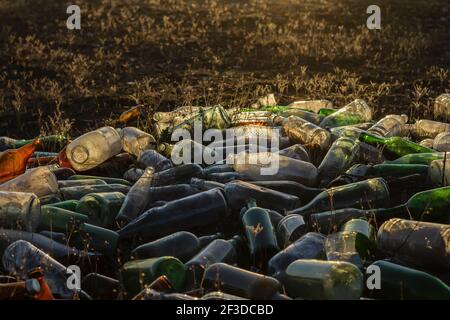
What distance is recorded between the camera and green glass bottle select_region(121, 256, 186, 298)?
286 cm

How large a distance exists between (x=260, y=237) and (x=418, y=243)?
2.15ft

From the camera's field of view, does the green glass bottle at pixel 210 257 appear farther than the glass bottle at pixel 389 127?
No

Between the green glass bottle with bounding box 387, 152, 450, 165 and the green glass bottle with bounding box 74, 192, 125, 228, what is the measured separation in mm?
1532

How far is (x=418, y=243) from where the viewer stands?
299cm

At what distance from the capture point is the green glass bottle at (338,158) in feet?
13.0

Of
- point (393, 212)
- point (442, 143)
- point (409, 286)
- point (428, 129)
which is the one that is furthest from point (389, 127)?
point (409, 286)

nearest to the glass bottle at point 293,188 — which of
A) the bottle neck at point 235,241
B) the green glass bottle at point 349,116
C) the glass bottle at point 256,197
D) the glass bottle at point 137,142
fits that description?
the glass bottle at point 256,197

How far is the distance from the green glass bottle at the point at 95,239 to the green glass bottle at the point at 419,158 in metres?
1.64

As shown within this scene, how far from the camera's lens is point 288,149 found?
13.4 feet

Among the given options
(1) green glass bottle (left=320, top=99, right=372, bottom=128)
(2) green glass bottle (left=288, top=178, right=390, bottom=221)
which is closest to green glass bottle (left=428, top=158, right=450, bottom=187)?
(2) green glass bottle (left=288, top=178, right=390, bottom=221)

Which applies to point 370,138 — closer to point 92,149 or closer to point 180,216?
point 180,216

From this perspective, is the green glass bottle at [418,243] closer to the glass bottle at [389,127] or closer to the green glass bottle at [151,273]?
the green glass bottle at [151,273]

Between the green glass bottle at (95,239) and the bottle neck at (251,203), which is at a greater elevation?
the bottle neck at (251,203)

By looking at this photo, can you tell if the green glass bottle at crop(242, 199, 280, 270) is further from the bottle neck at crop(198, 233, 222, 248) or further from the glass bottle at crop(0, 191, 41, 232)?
the glass bottle at crop(0, 191, 41, 232)
